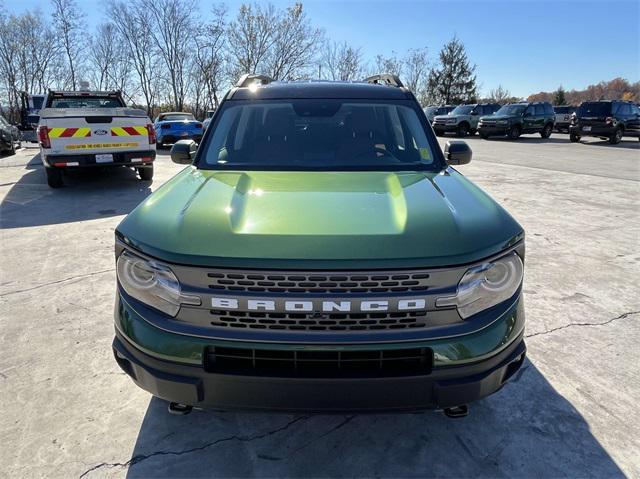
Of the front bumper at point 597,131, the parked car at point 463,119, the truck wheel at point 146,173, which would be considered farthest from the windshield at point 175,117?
the front bumper at point 597,131

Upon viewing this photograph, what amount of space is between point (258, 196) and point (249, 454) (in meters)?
1.30

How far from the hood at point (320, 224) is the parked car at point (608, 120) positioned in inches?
919

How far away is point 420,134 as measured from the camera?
321 cm

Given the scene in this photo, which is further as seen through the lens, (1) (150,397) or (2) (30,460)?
(1) (150,397)

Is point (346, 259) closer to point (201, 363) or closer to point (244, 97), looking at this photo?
point (201, 363)

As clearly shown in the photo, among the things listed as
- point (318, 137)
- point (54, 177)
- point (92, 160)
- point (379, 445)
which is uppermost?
point (318, 137)

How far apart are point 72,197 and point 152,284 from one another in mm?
7850

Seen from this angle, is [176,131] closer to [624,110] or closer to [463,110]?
[463,110]

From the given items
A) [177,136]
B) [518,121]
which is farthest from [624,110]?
[177,136]

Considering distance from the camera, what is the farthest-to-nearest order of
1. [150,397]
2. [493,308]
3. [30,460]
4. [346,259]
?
[150,397]
[30,460]
[493,308]
[346,259]

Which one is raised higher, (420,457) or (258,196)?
(258,196)

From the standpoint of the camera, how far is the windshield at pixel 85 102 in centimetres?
1070

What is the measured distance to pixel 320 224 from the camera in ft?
6.26

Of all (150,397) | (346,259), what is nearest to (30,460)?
(150,397)
